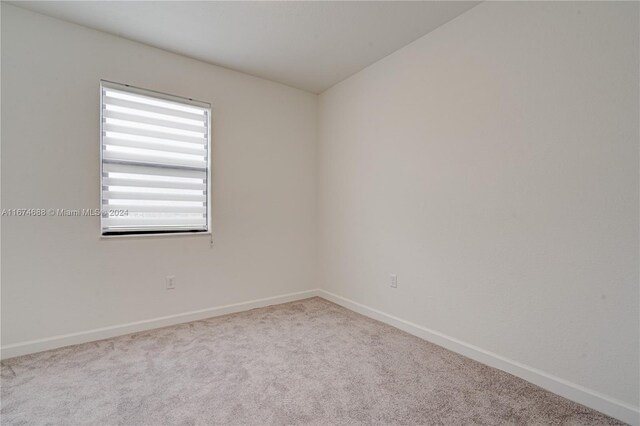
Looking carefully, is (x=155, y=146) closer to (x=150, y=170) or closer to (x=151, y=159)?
(x=151, y=159)

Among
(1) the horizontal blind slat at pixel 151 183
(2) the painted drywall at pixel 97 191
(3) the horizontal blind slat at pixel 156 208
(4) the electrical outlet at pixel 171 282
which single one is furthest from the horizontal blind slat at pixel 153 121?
(4) the electrical outlet at pixel 171 282

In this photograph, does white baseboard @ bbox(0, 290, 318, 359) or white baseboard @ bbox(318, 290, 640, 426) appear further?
white baseboard @ bbox(0, 290, 318, 359)

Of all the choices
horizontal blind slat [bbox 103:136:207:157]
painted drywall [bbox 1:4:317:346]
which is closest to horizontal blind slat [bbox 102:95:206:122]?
painted drywall [bbox 1:4:317:346]

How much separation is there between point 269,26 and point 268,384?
2.71 m

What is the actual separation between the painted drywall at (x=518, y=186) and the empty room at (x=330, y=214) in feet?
0.04

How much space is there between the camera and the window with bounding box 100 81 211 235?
2723 millimetres

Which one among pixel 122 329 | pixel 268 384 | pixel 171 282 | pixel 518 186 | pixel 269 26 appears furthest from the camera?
pixel 171 282

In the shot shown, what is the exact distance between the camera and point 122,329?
2736mm

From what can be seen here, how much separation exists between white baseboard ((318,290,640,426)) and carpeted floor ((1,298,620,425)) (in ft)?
0.18

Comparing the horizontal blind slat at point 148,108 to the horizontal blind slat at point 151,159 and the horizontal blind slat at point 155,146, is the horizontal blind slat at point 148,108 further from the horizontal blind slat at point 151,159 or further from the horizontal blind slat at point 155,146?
the horizontal blind slat at point 151,159

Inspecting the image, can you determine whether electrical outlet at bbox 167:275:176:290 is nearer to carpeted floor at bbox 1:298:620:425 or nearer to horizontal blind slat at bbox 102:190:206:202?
carpeted floor at bbox 1:298:620:425

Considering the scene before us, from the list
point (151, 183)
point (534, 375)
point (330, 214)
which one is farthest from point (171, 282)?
point (534, 375)

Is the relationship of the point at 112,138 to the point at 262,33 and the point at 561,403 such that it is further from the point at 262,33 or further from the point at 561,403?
the point at 561,403

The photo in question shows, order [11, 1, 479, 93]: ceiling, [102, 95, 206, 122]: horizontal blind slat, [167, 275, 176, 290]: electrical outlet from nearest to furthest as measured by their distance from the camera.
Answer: [11, 1, 479, 93]: ceiling
[102, 95, 206, 122]: horizontal blind slat
[167, 275, 176, 290]: electrical outlet
